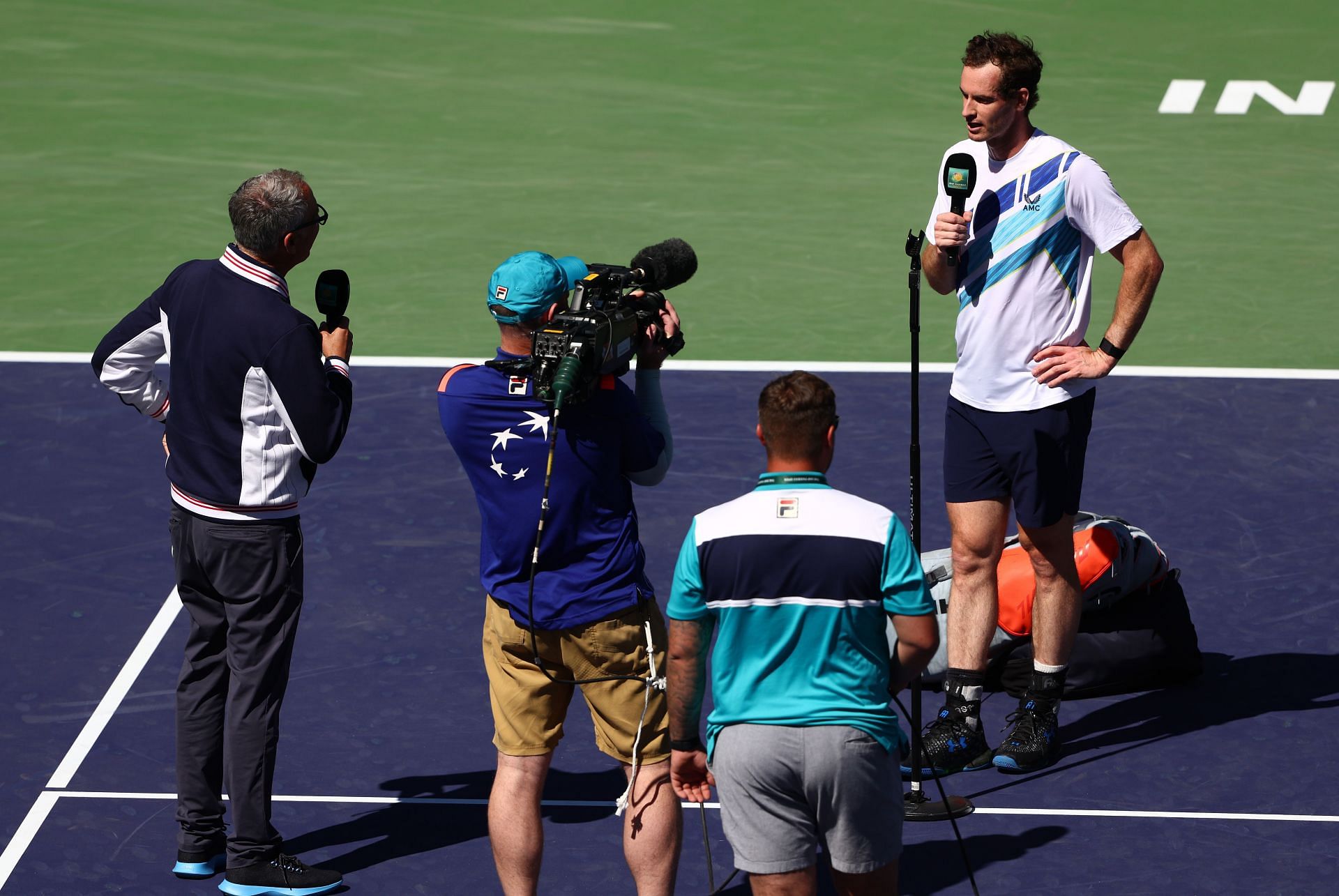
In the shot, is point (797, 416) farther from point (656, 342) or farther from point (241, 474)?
point (241, 474)

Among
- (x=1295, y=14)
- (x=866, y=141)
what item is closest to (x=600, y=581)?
(x=866, y=141)

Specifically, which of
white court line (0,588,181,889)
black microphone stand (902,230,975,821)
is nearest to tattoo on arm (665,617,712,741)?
black microphone stand (902,230,975,821)

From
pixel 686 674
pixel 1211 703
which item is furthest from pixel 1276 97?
pixel 686 674

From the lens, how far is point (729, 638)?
484 centimetres

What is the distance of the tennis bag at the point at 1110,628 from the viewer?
7547 mm

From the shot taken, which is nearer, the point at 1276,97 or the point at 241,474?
the point at 241,474

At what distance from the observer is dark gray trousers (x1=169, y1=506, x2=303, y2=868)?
5.98 metres

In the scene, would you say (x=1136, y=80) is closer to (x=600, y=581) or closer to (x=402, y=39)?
(x=402, y=39)

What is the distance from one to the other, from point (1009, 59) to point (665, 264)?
1652 mm

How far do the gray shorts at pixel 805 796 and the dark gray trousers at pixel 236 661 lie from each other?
181 centimetres

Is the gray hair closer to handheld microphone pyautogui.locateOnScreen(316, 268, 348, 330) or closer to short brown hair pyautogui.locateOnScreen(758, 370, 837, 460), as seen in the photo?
handheld microphone pyautogui.locateOnScreen(316, 268, 348, 330)

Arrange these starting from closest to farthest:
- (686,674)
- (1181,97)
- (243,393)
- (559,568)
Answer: (686,674)
(559,568)
(243,393)
(1181,97)

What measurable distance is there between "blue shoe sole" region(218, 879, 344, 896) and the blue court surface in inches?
4.3

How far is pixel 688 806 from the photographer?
6738 millimetres
